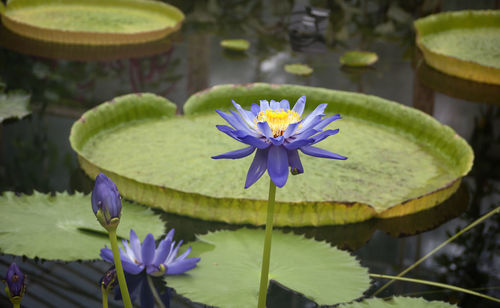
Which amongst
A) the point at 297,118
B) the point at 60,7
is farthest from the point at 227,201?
the point at 60,7

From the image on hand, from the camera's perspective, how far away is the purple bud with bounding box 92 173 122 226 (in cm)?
79

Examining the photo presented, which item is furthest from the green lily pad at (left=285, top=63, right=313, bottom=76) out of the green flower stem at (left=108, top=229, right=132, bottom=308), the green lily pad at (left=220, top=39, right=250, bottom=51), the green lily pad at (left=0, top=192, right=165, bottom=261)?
the green flower stem at (left=108, top=229, right=132, bottom=308)

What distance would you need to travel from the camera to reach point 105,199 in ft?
2.61

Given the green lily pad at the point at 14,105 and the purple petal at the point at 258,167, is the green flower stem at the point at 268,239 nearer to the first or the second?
the purple petal at the point at 258,167

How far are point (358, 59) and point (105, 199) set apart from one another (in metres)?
2.87

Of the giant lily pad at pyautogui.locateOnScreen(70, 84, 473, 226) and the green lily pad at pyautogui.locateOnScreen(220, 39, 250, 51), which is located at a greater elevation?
the giant lily pad at pyautogui.locateOnScreen(70, 84, 473, 226)

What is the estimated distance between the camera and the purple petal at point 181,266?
128 cm

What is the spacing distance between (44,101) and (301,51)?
1821 mm

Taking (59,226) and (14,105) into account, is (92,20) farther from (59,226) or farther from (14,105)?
(59,226)

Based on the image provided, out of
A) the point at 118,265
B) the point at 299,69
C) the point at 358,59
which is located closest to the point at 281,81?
the point at 299,69

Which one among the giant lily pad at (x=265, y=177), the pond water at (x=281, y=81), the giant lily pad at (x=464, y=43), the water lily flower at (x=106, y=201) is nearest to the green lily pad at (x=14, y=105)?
the pond water at (x=281, y=81)

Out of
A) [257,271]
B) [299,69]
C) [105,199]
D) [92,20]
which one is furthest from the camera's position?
[92,20]

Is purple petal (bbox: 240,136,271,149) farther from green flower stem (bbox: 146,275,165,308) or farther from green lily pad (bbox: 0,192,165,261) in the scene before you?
green lily pad (bbox: 0,192,165,261)

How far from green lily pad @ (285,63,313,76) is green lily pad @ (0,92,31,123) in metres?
1.48
